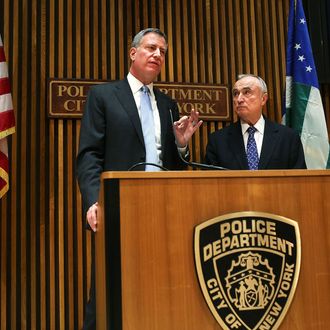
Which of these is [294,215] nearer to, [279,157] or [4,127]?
[279,157]

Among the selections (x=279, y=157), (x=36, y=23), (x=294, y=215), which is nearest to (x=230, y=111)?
(x=279, y=157)

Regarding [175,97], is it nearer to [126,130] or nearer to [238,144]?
[238,144]

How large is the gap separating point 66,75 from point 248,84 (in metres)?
1.41

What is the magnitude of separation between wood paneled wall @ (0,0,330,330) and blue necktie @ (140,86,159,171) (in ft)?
5.15

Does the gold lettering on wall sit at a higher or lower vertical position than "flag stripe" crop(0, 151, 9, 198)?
higher

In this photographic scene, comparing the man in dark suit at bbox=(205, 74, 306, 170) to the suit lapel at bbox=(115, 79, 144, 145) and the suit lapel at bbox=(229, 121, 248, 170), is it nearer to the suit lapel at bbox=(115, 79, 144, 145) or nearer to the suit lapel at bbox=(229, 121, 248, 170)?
the suit lapel at bbox=(229, 121, 248, 170)

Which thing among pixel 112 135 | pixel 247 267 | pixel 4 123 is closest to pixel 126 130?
pixel 112 135

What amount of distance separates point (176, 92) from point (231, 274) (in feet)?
9.05

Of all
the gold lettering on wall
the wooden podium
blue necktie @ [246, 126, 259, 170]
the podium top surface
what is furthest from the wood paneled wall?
the podium top surface

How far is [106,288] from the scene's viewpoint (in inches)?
65.4

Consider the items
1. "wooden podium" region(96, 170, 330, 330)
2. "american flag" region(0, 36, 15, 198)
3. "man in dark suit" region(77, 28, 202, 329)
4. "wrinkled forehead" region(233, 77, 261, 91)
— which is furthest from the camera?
"american flag" region(0, 36, 15, 198)

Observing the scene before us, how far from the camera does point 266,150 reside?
3195 mm

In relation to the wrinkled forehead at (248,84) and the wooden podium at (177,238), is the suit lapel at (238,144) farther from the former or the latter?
the wooden podium at (177,238)

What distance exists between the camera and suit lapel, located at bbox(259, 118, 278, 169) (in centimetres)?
316
